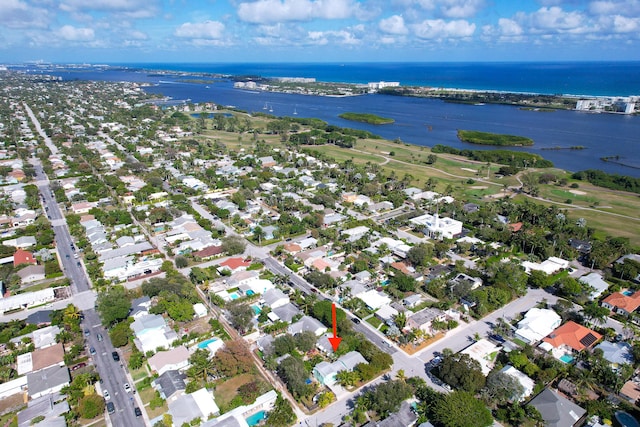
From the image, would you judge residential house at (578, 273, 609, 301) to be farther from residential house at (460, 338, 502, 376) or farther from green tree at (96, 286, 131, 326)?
green tree at (96, 286, 131, 326)

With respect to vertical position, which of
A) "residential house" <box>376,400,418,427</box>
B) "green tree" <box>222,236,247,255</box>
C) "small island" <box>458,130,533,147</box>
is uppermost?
"small island" <box>458,130,533,147</box>

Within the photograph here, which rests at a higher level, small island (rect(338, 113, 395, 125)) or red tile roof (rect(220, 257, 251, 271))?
small island (rect(338, 113, 395, 125))

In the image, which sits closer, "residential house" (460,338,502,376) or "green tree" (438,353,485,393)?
"green tree" (438,353,485,393)

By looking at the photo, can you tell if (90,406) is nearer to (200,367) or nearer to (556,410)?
(200,367)

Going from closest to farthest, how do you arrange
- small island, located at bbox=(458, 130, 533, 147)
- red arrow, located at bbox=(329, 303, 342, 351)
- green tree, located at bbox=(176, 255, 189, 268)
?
red arrow, located at bbox=(329, 303, 342, 351), green tree, located at bbox=(176, 255, 189, 268), small island, located at bbox=(458, 130, 533, 147)

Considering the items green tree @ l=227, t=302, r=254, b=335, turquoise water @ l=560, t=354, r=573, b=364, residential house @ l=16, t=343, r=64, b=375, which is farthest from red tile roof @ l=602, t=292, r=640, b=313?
residential house @ l=16, t=343, r=64, b=375

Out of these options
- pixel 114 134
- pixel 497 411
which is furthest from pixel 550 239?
pixel 114 134

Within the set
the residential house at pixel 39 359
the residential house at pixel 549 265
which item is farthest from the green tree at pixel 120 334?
the residential house at pixel 549 265
